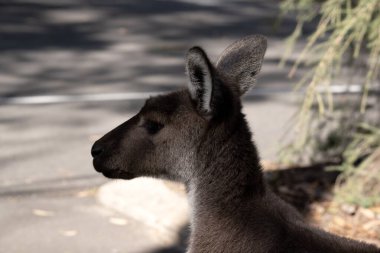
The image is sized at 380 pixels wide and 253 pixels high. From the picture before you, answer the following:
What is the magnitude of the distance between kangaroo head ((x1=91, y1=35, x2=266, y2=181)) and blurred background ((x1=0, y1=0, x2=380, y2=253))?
6.71 ft

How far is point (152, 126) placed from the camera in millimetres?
3916

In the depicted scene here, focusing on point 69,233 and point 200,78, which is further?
point 69,233

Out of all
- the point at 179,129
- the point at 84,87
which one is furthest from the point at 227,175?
the point at 84,87

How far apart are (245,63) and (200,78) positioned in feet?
1.77

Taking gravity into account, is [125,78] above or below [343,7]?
below

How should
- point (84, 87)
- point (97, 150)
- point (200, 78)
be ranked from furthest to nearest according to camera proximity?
point (84, 87), point (97, 150), point (200, 78)

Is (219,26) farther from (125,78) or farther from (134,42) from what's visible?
(125,78)

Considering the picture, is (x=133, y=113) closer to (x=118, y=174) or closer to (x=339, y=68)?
(x=339, y=68)

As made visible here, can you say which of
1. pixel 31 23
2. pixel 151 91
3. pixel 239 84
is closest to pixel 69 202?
pixel 239 84

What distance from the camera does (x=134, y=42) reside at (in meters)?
13.3

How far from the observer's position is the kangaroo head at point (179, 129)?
3.78 m

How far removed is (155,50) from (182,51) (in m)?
0.43

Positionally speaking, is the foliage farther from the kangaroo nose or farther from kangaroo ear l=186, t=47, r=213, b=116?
the kangaroo nose

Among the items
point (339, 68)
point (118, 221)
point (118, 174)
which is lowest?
point (118, 221)
